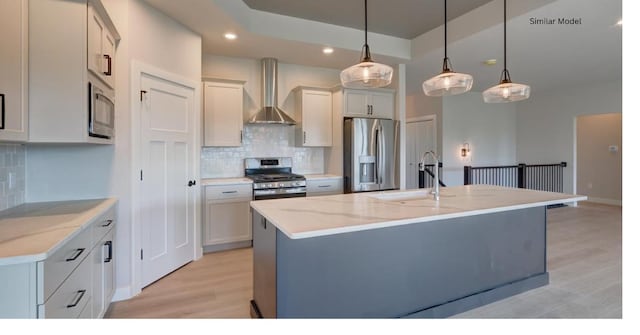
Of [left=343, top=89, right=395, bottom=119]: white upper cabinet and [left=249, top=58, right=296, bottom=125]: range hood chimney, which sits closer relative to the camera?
[left=249, top=58, right=296, bottom=125]: range hood chimney

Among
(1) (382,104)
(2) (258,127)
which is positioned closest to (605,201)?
(1) (382,104)

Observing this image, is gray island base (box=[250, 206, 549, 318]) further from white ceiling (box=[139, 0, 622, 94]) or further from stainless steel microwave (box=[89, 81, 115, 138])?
white ceiling (box=[139, 0, 622, 94])

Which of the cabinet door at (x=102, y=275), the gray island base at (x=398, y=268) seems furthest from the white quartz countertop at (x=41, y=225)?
the gray island base at (x=398, y=268)

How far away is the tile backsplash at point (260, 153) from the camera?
4273 mm

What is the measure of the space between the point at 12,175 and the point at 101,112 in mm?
722

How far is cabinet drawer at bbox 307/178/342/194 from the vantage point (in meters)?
4.25

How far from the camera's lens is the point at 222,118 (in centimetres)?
398

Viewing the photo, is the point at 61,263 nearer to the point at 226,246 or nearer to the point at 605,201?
the point at 226,246

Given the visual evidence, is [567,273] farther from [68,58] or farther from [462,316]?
[68,58]

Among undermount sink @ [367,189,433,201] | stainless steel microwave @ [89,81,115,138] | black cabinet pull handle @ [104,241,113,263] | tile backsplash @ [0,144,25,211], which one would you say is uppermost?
stainless steel microwave @ [89,81,115,138]

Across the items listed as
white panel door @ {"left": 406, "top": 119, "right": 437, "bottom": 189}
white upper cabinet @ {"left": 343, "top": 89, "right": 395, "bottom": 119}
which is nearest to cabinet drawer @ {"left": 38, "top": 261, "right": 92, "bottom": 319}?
white upper cabinet @ {"left": 343, "top": 89, "right": 395, "bottom": 119}

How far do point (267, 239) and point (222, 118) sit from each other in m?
2.54
